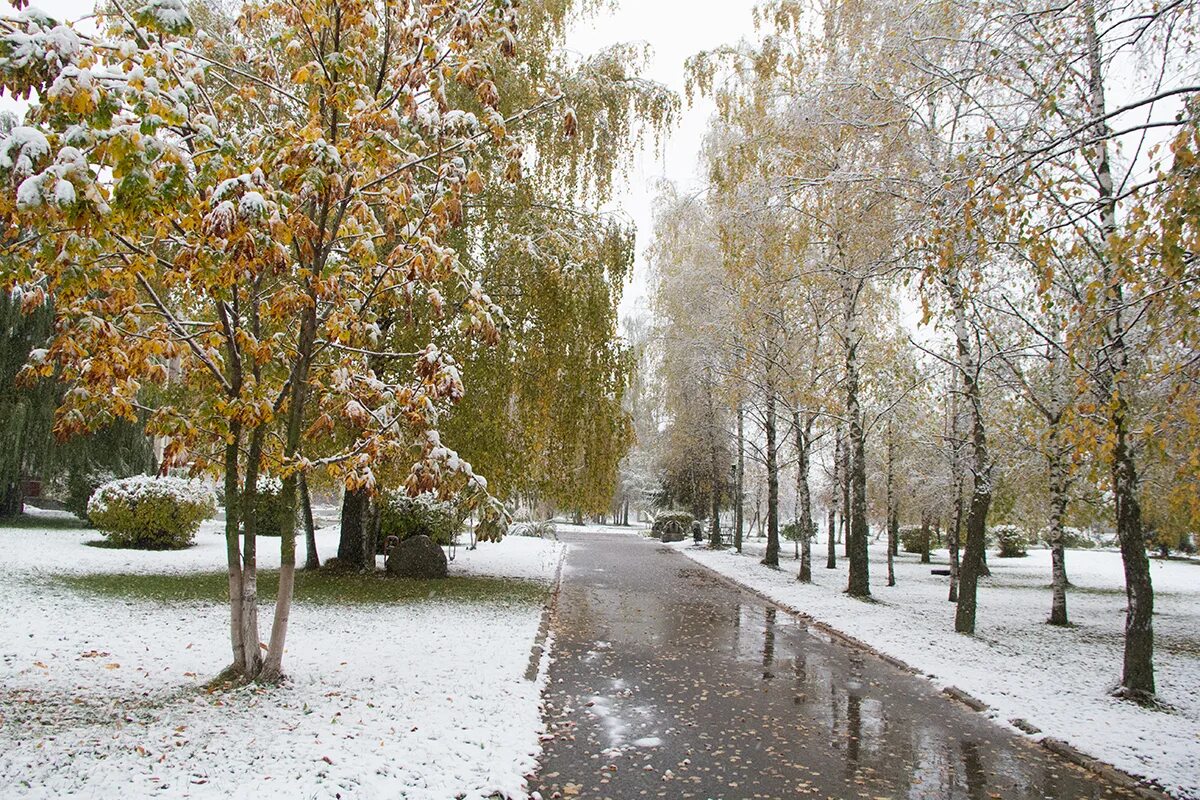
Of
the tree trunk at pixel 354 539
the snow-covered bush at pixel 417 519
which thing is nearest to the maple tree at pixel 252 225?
the tree trunk at pixel 354 539

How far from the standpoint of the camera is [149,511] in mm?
16875

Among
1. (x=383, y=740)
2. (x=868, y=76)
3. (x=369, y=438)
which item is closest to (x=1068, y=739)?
(x=383, y=740)

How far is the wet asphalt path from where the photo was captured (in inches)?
190

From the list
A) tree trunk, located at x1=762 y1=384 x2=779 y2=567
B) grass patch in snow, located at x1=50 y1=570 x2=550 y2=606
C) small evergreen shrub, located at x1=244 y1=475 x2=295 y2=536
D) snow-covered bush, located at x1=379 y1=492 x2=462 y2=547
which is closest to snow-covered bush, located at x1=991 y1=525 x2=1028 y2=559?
tree trunk, located at x1=762 y1=384 x2=779 y2=567

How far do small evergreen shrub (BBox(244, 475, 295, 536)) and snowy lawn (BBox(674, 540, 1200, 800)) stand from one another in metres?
12.3

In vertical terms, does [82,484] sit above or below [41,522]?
above

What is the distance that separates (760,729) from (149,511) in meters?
16.0

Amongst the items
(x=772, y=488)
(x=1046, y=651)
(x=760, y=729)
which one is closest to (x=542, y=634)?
(x=760, y=729)

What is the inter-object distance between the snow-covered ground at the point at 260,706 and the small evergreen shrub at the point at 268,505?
29.3 ft

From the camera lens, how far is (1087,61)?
793 cm

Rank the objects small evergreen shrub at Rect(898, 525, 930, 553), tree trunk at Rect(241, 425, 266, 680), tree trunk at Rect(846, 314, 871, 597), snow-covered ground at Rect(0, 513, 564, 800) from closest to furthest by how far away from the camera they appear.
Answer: snow-covered ground at Rect(0, 513, 564, 800)
tree trunk at Rect(241, 425, 266, 680)
tree trunk at Rect(846, 314, 871, 597)
small evergreen shrub at Rect(898, 525, 930, 553)

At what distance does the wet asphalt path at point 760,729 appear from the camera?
15.8 ft

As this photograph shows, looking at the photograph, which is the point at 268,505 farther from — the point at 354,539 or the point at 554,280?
the point at 554,280

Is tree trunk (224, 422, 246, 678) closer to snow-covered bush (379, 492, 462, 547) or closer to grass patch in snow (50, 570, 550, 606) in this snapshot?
grass patch in snow (50, 570, 550, 606)
